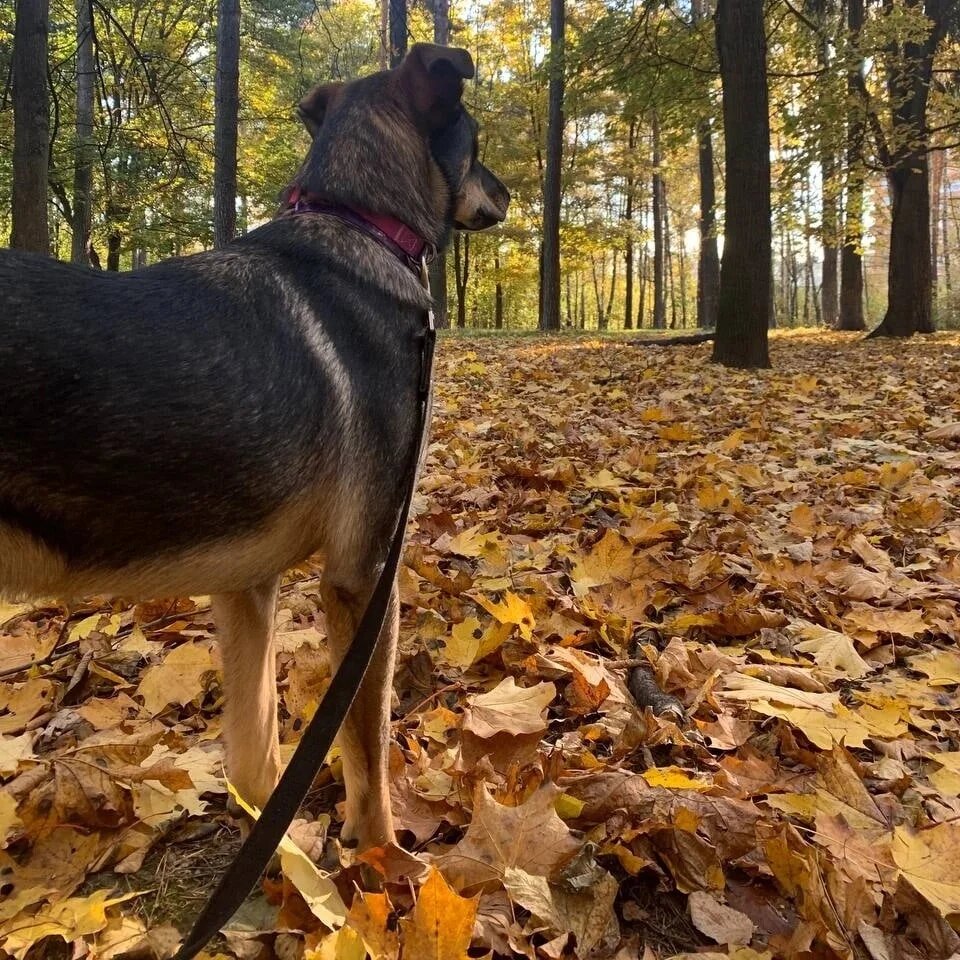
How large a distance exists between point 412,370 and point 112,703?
156 cm

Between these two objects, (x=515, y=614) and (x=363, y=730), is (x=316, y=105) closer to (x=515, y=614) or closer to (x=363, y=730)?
(x=515, y=614)

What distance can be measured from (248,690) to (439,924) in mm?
952

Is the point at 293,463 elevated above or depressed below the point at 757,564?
above

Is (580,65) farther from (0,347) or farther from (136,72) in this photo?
(0,347)

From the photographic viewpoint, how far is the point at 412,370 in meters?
1.95

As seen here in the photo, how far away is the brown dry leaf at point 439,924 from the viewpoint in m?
1.34

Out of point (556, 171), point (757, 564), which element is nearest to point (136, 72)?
point (757, 564)

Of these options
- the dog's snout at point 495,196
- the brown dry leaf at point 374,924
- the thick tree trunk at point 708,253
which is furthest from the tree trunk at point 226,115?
the thick tree trunk at point 708,253

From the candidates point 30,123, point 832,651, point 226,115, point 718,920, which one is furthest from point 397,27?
point 718,920

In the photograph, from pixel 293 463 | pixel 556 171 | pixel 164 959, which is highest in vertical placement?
pixel 556 171

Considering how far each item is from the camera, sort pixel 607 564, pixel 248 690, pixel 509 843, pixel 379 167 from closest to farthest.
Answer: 1. pixel 509 843
2. pixel 248 690
3. pixel 379 167
4. pixel 607 564

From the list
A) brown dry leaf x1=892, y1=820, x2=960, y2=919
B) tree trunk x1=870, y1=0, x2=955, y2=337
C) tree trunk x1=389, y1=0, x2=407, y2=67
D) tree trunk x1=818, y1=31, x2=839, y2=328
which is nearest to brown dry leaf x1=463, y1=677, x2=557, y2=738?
brown dry leaf x1=892, y1=820, x2=960, y2=919

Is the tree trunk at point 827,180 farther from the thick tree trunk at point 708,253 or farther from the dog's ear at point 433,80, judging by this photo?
the dog's ear at point 433,80

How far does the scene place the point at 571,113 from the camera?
2012cm
